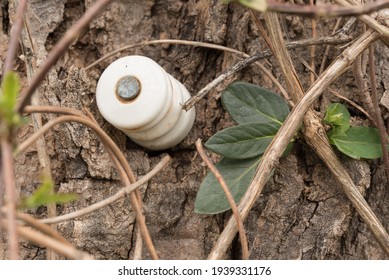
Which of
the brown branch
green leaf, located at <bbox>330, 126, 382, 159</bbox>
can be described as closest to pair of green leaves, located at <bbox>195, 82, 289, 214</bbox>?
green leaf, located at <bbox>330, 126, 382, 159</bbox>

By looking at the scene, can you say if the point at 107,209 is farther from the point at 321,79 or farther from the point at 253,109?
the point at 321,79

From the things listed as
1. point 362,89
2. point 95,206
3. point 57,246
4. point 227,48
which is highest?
point 227,48

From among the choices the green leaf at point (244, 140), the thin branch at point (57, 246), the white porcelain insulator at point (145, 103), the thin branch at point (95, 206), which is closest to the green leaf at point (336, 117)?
the green leaf at point (244, 140)

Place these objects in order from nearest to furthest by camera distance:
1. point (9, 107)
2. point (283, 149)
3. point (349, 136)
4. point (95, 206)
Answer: point (9, 107) < point (95, 206) < point (283, 149) < point (349, 136)

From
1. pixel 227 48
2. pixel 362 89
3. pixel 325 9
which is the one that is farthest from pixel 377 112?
pixel 325 9

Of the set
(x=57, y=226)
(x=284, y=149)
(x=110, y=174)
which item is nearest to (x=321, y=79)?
(x=284, y=149)

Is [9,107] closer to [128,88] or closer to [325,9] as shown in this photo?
[325,9]

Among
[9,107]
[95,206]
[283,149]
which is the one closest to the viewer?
[9,107]
